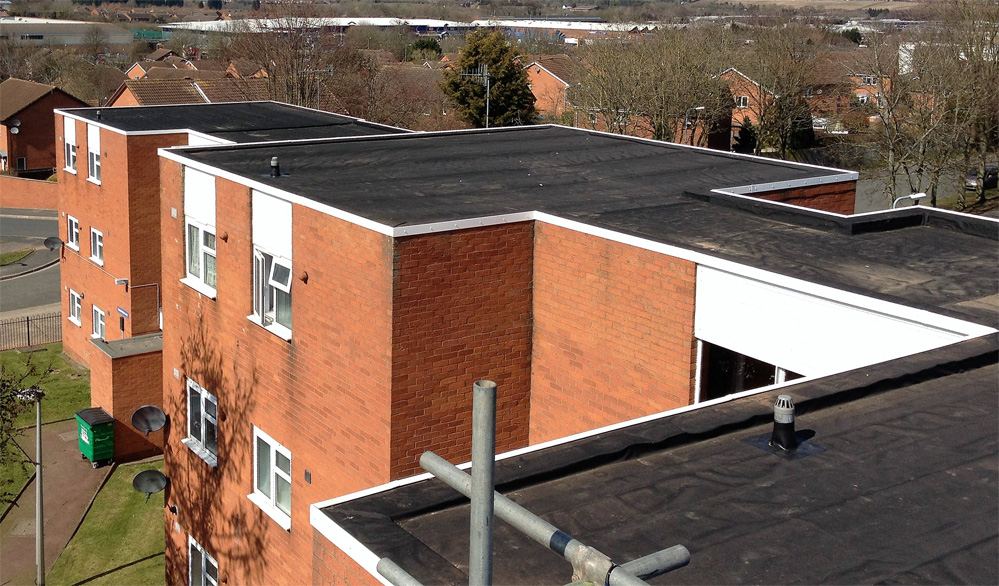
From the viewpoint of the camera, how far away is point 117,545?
1741 centimetres

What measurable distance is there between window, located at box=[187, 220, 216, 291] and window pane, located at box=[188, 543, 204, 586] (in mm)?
4077

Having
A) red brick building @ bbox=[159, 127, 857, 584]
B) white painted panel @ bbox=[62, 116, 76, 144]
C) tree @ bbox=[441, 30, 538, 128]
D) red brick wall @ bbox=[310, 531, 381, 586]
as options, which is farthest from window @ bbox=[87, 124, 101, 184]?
tree @ bbox=[441, 30, 538, 128]

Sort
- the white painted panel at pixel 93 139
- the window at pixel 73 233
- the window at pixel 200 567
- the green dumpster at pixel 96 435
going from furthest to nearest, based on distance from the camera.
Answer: the window at pixel 73 233
the white painted panel at pixel 93 139
the green dumpster at pixel 96 435
the window at pixel 200 567

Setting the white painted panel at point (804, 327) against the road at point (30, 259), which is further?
the road at point (30, 259)

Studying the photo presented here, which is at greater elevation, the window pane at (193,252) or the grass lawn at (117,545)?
the window pane at (193,252)

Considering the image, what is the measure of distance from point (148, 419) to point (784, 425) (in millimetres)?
10804

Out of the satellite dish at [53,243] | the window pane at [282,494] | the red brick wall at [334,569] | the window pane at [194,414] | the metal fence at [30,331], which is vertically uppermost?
the red brick wall at [334,569]

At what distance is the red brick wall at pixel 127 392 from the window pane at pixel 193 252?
796cm

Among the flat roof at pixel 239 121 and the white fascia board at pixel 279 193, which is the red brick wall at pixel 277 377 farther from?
the flat roof at pixel 239 121

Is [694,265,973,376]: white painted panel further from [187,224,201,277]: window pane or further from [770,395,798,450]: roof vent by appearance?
[187,224,201,277]: window pane

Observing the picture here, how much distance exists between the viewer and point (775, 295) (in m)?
8.73

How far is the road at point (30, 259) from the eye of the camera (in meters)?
33.7

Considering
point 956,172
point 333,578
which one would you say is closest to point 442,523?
point 333,578

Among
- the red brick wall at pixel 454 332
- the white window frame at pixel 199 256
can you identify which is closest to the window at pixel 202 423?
the white window frame at pixel 199 256
